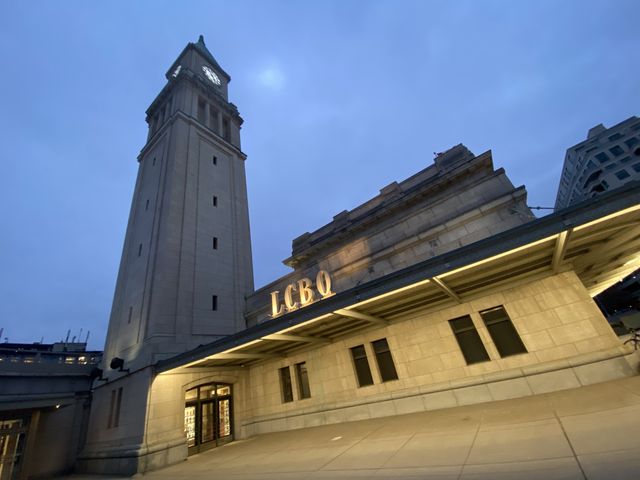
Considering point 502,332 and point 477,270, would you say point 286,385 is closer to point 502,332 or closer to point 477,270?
point 502,332

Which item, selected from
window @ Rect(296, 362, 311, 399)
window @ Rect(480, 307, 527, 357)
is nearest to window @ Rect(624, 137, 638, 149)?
window @ Rect(480, 307, 527, 357)

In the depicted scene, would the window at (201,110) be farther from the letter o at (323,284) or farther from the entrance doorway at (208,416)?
the entrance doorway at (208,416)

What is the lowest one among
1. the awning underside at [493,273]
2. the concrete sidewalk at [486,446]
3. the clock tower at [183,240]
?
the concrete sidewalk at [486,446]

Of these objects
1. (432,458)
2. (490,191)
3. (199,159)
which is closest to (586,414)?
(432,458)

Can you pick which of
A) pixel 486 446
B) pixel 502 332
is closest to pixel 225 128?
pixel 502 332

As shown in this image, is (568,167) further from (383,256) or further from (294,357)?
(294,357)

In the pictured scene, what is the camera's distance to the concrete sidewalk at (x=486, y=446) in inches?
185

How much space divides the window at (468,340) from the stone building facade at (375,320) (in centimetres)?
5

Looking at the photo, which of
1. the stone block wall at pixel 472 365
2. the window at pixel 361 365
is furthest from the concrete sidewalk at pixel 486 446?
the window at pixel 361 365

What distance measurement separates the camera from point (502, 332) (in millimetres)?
12289

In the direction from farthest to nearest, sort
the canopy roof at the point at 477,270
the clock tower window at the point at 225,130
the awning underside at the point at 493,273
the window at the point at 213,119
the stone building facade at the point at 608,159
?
the stone building facade at the point at 608,159, the clock tower window at the point at 225,130, the window at the point at 213,119, the awning underside at the point at 493,273, the canopy roof at the point at 477,270

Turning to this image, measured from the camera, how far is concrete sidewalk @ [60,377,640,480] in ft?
15.4

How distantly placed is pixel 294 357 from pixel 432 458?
12063mm

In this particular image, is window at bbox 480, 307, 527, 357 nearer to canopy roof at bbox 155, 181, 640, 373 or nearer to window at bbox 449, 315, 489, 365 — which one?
window at bbox 449, 315, 489, 365
